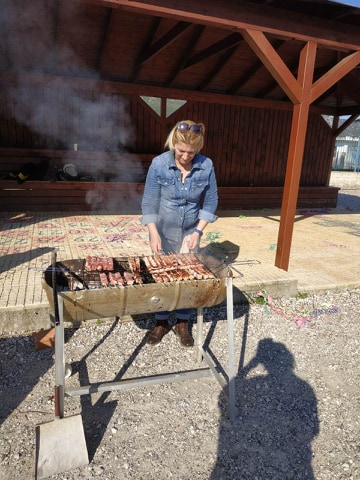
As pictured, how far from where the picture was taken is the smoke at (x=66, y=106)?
22.6ft

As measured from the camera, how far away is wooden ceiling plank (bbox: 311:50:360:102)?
15.3 ft

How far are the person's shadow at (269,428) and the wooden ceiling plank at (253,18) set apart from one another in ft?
12.9

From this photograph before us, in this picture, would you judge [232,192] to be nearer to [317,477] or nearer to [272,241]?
[272,241]

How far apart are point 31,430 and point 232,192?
8688 millimetres

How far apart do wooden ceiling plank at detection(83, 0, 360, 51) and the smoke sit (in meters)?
3.22

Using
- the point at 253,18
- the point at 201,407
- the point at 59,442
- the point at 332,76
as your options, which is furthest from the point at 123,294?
the point at 332,76

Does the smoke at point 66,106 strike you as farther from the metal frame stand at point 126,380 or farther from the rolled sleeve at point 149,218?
the metal frame stand at point 126,380

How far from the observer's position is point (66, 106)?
845cm

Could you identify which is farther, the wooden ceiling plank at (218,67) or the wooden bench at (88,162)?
the wooden bench at (88,162)

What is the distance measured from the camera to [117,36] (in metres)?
6.97

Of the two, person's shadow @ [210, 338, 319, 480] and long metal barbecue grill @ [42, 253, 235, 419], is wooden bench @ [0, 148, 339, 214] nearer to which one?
long metal barbecue grill @ [42, 253, 235, 419]

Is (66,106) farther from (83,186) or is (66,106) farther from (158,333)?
(158,333)

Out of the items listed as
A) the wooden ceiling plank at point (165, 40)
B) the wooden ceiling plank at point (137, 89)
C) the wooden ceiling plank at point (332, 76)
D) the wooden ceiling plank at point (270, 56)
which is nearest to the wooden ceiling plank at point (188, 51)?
the wooden ceiling plank at point (137, 89)

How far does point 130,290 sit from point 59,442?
1.07m
